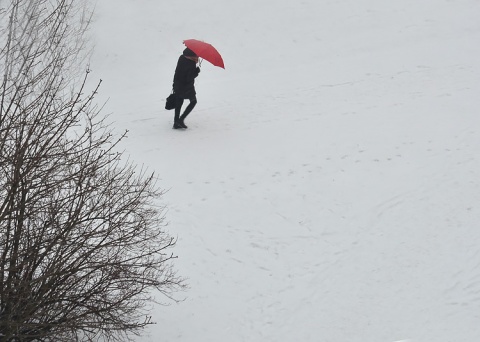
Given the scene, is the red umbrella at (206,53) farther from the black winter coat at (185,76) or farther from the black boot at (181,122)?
the black boot at (181,122)

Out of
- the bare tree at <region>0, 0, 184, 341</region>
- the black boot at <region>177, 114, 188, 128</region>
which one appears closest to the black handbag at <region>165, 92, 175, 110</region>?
the black boot at <region>177, 114, 188, 128</region>

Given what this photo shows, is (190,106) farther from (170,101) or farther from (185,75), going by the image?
(185,75)

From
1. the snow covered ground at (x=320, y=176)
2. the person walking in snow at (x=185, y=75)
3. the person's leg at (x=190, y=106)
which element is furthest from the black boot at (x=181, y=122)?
the person walking in snow at (x=185, y=75)

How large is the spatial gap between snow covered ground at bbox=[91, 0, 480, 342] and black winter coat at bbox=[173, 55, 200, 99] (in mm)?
1028

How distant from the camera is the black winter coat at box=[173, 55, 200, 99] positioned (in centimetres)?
1332

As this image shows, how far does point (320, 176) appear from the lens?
41.0 ft

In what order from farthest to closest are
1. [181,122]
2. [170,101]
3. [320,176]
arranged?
[181,122] < [170,101] < [320,176]

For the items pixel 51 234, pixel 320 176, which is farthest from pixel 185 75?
pixel 51 234

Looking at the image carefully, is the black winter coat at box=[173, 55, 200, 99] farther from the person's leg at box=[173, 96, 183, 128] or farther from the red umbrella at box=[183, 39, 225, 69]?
the red umbrella at box=[183, 39, 225, 69]

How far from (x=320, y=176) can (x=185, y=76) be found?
11.6 feet

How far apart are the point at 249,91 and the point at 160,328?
10.3 metres

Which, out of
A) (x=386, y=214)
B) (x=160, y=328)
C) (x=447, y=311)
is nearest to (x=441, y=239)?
(x=386, y=214)

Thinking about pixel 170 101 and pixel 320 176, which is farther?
pixel 170 101

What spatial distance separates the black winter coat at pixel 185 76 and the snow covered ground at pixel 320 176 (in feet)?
3.37
